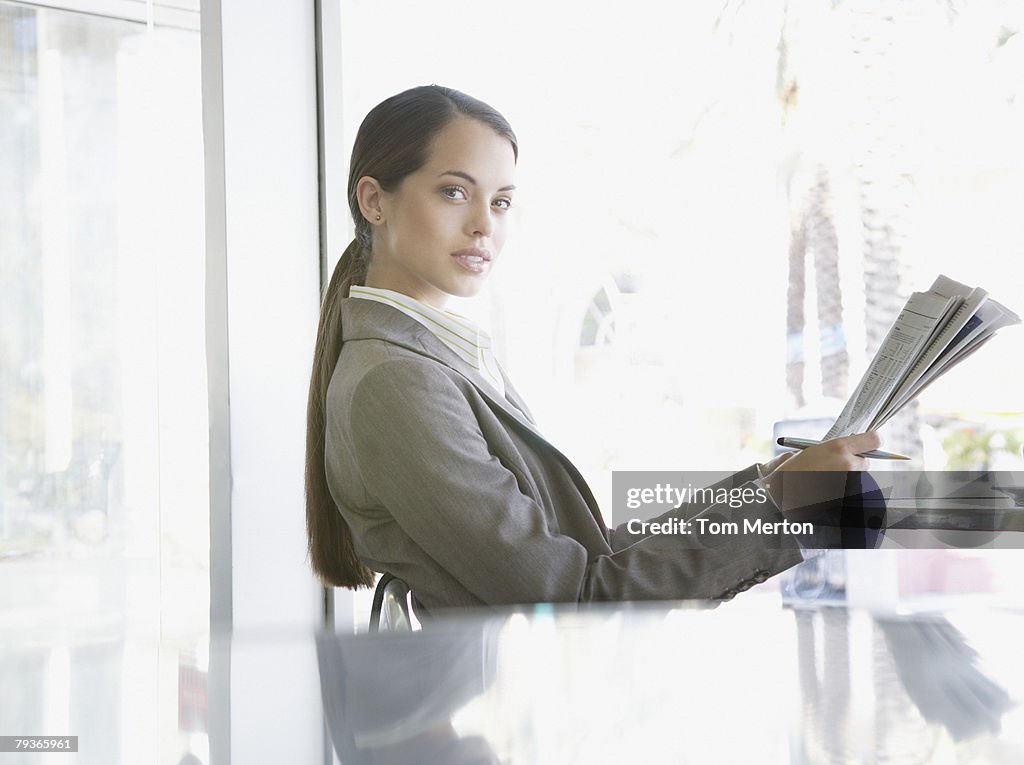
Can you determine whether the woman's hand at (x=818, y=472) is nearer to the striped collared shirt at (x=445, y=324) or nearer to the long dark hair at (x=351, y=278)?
the striped collared shirt at (x=445, y=324)

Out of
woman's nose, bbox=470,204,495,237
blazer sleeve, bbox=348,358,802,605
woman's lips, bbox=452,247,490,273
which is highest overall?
woman's nose, bbox=470,204,495,237

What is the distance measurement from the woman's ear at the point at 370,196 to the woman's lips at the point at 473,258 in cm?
14

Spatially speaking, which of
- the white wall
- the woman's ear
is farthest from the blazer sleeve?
the white wall

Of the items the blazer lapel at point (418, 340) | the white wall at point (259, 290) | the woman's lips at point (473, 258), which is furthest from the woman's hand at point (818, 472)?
the white wall at point (259, 290)

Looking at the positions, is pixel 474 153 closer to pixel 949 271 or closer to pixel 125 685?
pixel 125 685

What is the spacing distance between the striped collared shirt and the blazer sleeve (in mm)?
151

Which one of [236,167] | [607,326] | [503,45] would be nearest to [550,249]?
[607,326]

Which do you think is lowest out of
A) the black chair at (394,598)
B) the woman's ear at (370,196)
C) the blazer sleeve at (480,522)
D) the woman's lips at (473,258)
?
the black chair at (394,598)

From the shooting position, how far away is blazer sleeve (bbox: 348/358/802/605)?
1071 mm

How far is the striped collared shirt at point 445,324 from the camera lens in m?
1.31

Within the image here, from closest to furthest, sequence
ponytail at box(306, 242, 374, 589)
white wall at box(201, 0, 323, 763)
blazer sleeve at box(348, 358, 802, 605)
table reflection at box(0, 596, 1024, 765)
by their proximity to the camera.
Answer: table reflection at box(0, 596, 1024, 765) < blazer sleeve at box(348, 358, 802, 605) < ponytail at box(306, 242, 374, 589) < white wall at box(201, 0, 323, 763)

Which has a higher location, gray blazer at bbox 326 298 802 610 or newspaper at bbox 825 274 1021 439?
newspaper at bbox 825 274 1021 439

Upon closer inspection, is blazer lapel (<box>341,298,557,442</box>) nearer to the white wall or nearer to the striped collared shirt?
the striped collared shirt

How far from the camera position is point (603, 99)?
5465 millimetres
